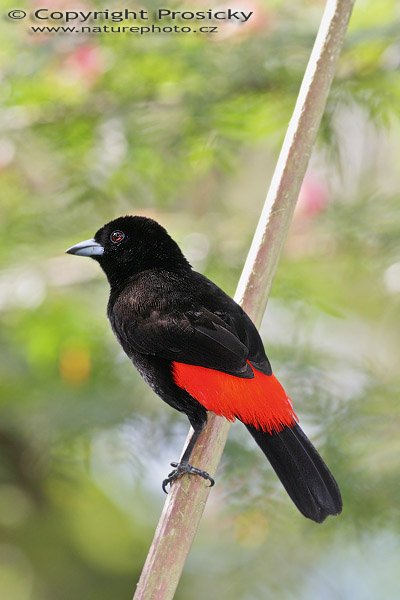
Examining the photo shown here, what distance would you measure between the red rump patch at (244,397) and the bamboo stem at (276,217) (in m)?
0.05

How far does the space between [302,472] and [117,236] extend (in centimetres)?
77

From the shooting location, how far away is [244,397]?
1.80m

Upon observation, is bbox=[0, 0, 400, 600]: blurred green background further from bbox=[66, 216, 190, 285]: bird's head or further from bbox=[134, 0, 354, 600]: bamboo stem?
bbox=[134, 0, 354, 600]: bamboo stem

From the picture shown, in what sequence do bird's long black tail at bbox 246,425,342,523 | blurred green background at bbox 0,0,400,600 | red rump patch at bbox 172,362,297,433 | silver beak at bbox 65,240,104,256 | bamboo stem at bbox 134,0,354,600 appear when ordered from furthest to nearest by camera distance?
1. blurred green background at bbox 0,0,400,600
2. silver beak at bbox 65,240,104,256
3. red rump patch at bbox 172,362,297,433
4. bird's long black tail at bbox 246,425,342,523
5. bamboo stem at bbox 134,0,354,600

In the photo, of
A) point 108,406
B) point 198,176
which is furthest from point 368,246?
point 108,406

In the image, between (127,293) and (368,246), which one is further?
(368,246)

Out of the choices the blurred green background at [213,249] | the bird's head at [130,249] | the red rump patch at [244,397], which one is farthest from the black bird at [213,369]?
the blurred green background at [213,249]

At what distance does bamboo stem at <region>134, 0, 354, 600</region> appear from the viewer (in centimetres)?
159

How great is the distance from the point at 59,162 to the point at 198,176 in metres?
0.50

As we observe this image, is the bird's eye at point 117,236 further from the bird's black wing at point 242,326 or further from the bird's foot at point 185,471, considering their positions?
Result: the bird's foot at point 185,471

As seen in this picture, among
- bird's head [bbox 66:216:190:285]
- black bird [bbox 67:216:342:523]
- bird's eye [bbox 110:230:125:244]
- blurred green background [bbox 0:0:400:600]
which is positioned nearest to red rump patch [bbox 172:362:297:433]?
black bird [bbox 67:216:342:523]

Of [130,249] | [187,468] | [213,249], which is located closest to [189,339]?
[187,468]

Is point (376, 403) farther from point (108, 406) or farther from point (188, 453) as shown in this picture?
point (188, 453)

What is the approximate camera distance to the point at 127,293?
6.54 feet
